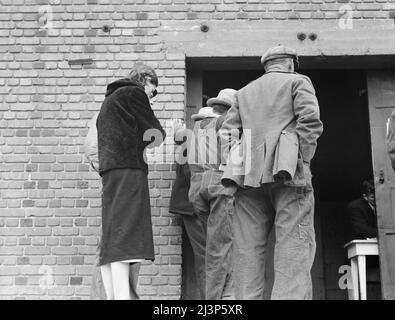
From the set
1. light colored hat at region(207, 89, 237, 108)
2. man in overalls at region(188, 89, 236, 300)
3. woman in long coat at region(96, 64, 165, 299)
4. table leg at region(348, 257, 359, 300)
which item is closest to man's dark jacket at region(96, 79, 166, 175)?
woman in long coat at region(96, 64, 165, 299)

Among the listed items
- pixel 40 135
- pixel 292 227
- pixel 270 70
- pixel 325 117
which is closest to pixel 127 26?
pixel 40 135

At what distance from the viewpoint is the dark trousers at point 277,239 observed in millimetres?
4293

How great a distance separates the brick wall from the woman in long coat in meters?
1.70

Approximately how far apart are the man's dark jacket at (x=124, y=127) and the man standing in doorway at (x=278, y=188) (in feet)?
2.21

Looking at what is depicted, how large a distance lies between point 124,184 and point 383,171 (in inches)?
126

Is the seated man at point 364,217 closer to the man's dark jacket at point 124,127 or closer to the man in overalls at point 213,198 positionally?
Answer: the man in overalls at point 213,198

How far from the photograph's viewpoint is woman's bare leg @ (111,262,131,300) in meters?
4.56

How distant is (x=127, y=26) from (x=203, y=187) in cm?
201

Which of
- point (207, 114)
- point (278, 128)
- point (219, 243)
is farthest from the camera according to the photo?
point (207, 114)

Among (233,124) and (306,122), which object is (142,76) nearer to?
(233,124)

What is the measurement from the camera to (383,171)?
6.81 m

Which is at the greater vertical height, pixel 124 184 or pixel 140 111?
pixel 140 111

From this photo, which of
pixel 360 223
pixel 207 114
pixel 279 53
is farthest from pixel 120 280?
pixel 360 223

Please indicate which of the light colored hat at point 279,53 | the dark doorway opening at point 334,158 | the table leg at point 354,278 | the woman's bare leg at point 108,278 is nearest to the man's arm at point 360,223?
the table leg at point 354,278
